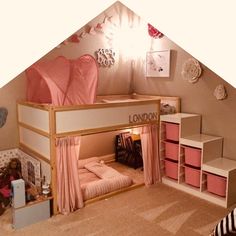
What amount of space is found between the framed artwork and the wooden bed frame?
2.09 ft

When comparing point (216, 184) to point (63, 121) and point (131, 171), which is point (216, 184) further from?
point (63, 121)

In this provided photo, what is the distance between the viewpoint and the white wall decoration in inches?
171

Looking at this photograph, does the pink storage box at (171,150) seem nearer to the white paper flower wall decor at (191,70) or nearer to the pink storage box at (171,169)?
the pink storage box at (171,169)

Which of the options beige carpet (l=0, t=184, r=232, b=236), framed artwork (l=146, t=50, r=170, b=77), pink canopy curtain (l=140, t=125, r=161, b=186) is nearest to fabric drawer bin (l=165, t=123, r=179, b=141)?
pink canopy curtain (l=140, t=125, r=161, b=186)

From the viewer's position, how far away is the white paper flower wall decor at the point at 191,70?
3.71 meters

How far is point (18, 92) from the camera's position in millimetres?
3654

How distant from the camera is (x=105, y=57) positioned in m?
4.41

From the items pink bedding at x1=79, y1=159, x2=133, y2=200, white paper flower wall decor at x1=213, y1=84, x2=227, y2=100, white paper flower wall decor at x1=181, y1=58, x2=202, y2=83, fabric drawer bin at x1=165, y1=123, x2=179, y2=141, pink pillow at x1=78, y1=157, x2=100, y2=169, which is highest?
white paper flower wall decor at x1=181, y1=58, x2=202, y2=83

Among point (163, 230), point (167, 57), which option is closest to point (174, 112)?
point (167, 57)

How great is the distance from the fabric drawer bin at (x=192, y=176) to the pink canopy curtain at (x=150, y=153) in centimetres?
46

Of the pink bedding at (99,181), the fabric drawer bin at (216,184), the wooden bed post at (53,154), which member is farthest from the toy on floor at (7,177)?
the fabric drawer bin at (216,184)

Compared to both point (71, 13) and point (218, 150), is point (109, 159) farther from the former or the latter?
point (71, 13)

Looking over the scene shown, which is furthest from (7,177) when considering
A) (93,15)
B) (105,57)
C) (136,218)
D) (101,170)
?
(93,15)

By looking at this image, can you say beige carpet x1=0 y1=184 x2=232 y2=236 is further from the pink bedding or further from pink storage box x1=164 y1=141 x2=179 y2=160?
pink storage box x1=164 y1=141 x2=179 y2=160
